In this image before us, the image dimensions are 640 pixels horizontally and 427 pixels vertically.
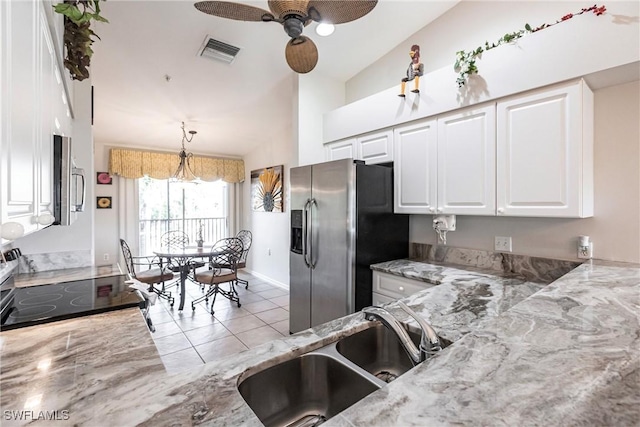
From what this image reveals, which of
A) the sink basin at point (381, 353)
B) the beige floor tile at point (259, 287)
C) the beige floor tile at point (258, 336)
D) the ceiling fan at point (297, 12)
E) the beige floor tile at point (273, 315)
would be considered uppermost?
the ceiling fan at point (297, 12)

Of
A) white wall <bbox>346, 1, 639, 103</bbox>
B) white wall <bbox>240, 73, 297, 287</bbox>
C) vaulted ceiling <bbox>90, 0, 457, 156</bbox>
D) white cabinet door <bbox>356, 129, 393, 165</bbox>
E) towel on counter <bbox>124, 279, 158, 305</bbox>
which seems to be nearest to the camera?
towel on counter <bbox>124, 279, 158, 305</bbox>

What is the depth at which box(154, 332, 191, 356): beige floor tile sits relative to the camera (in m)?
2.96

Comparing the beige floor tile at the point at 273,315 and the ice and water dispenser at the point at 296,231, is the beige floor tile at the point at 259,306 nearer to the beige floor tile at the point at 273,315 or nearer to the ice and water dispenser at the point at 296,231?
the beige floor tile at the point at 273,315

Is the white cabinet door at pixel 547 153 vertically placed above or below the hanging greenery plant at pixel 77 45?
below

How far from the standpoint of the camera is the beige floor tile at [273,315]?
3744mm

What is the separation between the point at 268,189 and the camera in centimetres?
540

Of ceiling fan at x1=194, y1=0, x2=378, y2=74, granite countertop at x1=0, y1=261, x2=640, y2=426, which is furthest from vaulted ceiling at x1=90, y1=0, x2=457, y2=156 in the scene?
granite countertop at x1=0, y1=261, x2=640, y2=426

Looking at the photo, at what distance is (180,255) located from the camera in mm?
4008

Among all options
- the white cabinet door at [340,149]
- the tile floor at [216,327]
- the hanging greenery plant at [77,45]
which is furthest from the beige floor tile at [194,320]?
the hanging greenery plant at [77,45]

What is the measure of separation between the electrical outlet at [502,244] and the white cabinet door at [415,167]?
557 mm

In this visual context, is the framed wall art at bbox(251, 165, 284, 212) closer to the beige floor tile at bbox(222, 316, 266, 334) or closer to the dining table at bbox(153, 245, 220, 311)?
the dining table at bbox(153, 245, 220, 311)

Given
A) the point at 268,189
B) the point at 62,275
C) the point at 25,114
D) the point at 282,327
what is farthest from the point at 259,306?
the point at 25,114

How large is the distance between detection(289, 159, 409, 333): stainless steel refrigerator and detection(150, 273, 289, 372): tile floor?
0.67m

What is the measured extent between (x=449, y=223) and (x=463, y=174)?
423mm
